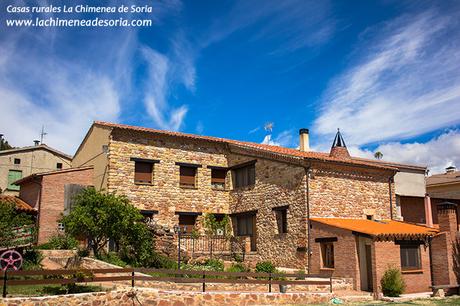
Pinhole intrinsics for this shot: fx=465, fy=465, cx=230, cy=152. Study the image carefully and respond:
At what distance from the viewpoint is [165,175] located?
2600 cm

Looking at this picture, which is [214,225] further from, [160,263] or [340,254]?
[340,254]

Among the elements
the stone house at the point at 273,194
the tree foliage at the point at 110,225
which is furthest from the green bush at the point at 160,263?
the stone house at the point at 273,194

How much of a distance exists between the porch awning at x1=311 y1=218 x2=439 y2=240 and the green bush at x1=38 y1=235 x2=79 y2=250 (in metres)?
12.0

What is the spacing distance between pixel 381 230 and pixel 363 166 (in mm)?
5232

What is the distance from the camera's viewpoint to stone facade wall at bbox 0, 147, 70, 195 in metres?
34.0

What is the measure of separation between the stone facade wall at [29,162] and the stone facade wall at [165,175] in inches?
531

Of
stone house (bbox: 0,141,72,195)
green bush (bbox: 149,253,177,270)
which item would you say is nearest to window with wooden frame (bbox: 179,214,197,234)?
green bush (bbox: 149,253,177,270)

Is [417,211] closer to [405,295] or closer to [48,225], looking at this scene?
[405,295]

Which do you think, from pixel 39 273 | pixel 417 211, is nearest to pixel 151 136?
pixel 39 273

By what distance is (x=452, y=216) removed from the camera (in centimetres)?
1975

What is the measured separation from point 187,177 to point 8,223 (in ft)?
32.4

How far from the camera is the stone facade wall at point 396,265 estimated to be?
17641 mm

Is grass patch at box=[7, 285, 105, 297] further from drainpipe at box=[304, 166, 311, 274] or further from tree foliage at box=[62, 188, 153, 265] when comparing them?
drainpipe at box=[304, 166, 311, 274]

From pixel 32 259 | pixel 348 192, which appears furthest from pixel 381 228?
pixel 32 259
